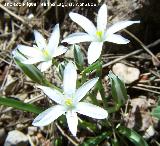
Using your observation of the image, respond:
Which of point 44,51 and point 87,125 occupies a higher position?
point 44,51

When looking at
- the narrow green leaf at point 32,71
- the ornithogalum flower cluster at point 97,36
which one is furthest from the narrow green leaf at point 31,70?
the ornithogalum flower cluster at point 97,36

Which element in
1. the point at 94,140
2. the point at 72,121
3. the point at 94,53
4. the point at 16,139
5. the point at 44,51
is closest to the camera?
the point at 72,121

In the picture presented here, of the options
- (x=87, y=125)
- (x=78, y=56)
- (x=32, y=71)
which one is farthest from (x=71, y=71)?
(x=87, y=125)

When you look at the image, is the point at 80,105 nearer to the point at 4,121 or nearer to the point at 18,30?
the point at 4,121

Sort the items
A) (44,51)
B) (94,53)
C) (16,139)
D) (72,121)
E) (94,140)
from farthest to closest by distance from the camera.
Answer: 1. (16,139)
2. (94,140)
3. (44,51)
4. (94,53)
5. (72,121)

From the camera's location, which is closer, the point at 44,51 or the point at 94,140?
the point at 44,51

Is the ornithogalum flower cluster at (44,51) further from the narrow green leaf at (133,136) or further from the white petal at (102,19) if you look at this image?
the narrow green leaf at (133,136)

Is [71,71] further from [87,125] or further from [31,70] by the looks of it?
[87,125]
